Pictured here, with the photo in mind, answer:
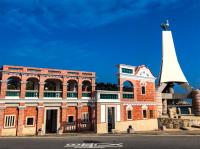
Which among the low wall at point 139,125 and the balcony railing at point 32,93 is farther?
the low wall at point 139,125

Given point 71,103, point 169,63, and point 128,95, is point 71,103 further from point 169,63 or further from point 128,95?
point 169,63

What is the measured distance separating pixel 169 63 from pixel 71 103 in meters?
31.2

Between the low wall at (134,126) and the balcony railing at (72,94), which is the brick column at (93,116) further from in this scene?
the balcony railing at (72,94)

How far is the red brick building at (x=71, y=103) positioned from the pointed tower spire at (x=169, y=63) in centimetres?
1342

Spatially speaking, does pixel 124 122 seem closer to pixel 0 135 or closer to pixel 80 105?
pixel 80 105

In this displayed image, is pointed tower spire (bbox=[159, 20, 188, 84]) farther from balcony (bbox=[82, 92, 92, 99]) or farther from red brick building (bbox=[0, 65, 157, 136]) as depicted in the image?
balcony (bbox=[82, 92, 92, 99])

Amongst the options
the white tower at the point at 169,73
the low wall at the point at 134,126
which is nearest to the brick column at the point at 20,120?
the low wall at the point at 134,126

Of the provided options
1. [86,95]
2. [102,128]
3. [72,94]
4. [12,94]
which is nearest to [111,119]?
[102,128]

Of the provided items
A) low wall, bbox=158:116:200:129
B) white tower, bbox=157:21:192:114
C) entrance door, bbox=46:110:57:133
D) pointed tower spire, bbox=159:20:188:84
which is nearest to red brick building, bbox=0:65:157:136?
entrance door, bbox=46:110:57:133

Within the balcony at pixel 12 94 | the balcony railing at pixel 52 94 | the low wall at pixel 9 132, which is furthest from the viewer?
the balcony railing at pixel 52 94

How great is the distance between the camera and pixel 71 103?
3481 centimetres

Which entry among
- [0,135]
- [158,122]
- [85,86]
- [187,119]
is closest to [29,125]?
[0,135]

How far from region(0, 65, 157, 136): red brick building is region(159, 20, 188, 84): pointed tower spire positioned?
1342 centimetres

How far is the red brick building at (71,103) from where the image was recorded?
101 ft
